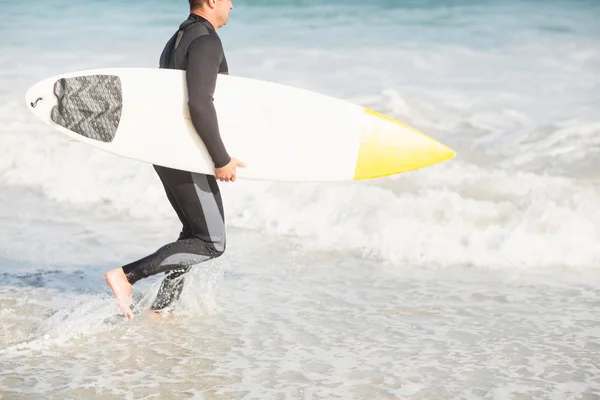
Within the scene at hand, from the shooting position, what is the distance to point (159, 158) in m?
3.85

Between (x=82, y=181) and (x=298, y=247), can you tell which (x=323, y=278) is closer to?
(x=298, y=247)

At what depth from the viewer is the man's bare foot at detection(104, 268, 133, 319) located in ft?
12.3

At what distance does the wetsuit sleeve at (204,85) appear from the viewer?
3.54 m

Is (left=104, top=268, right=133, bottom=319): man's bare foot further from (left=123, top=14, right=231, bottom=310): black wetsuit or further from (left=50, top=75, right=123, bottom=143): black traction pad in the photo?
(left=50, top=75, right=123, bottom=143): black traction pad

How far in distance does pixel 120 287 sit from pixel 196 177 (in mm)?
553

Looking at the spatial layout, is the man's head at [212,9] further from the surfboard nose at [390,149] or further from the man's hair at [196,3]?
the surfboard nose at [390,149]

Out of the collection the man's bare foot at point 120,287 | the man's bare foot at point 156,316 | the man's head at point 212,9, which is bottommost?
the man's bare foot at point 156,316

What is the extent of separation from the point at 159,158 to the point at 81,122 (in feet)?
1.33

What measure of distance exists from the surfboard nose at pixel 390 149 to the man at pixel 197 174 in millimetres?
726

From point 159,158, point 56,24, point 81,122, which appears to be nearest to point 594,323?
point 159,158

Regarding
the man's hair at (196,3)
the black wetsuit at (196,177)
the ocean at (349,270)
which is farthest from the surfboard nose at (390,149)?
the man's hair at (196,3)

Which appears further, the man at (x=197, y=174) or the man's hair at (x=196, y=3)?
the man's hair at (x=196, y=3)

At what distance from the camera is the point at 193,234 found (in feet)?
12.6

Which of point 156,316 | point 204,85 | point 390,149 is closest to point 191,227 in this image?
point 156,316
